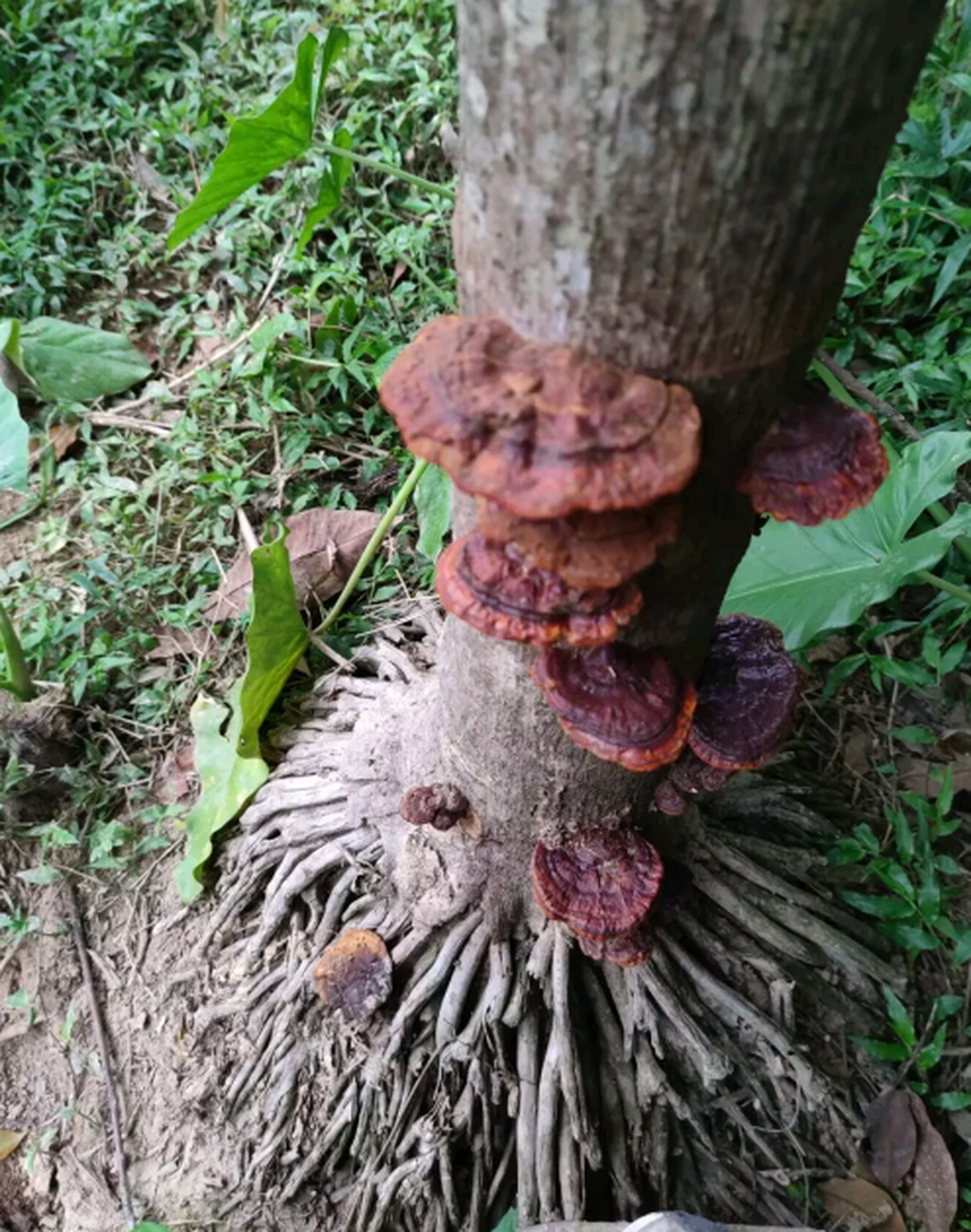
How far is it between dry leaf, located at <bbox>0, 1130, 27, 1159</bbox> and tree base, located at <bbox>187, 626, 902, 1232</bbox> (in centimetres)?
65

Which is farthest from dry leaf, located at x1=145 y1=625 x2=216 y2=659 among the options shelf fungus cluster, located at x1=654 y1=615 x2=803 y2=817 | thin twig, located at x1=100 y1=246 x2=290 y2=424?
shelf fungus cluster, located at x1=654 y1=615 x2=803 y2=817

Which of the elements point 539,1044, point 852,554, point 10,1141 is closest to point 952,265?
point 852,554

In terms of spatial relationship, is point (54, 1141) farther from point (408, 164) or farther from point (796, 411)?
point (408, 164)

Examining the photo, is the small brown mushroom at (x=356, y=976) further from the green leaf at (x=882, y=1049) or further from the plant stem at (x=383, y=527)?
the green leaf at (x=882, y=1049)

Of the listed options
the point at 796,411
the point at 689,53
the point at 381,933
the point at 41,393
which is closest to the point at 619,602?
the point at 796,411

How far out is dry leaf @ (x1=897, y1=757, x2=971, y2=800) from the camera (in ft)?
9.50

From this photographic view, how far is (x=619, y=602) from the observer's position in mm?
1231

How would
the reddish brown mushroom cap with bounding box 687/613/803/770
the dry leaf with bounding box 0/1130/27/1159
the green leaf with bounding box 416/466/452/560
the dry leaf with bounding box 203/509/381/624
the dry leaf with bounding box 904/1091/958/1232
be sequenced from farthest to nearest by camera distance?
the dry leaf with bounding box 203/509/381/624 < the dry leaf with bounding box 0/1130/27/1159 < the green leaf with bounding box 416/466/452/560 < the dry leaf with bounding box 904/1091/958/1232 < the reddish brown mushroom cap with bounding box 687/613/803/770

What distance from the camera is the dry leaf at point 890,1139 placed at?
2.38 metres

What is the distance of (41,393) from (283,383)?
103 centimetres

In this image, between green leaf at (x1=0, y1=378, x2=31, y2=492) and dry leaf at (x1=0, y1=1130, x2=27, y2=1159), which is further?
green leaf at (x1=0, y1=378, x2=31, y2=492)

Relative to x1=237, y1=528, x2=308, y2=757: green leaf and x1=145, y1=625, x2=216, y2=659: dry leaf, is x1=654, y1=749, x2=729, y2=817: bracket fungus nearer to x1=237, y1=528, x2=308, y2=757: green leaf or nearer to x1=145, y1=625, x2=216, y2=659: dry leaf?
x1=237, y1=528, x2=308, y2=757: green leaf

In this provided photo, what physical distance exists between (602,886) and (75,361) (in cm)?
321

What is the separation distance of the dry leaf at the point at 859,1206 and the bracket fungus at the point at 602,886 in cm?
89
